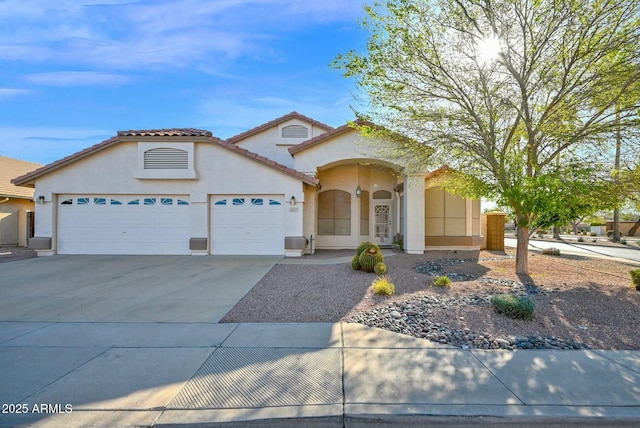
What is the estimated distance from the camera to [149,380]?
147 inches

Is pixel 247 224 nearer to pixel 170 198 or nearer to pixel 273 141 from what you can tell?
pixel 170 198

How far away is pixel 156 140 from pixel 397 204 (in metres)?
11.8

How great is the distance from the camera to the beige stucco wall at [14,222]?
17.5 m

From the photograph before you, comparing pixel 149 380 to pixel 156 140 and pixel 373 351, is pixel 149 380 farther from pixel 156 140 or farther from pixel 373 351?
pixel 156 140

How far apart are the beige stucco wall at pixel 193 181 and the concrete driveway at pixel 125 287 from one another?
241 centimetres

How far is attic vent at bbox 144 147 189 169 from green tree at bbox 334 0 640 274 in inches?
318

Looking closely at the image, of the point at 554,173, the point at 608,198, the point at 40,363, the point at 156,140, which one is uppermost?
the point at 156,140

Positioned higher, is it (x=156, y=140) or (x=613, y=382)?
(x=156, y=140)

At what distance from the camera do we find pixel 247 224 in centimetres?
1405

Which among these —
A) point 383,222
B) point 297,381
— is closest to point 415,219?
point 383,222

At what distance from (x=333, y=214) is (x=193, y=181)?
693 centimetres

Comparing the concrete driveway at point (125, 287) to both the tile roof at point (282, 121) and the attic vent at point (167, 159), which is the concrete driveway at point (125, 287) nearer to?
the attic vent at point (167, 159)

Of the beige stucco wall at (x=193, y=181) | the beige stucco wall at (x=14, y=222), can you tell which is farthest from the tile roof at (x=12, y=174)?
the beige stucco wall at (x=193, y=181)

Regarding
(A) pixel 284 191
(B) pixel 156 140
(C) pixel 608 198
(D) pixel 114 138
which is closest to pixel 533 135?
(C) pixel 608 198
